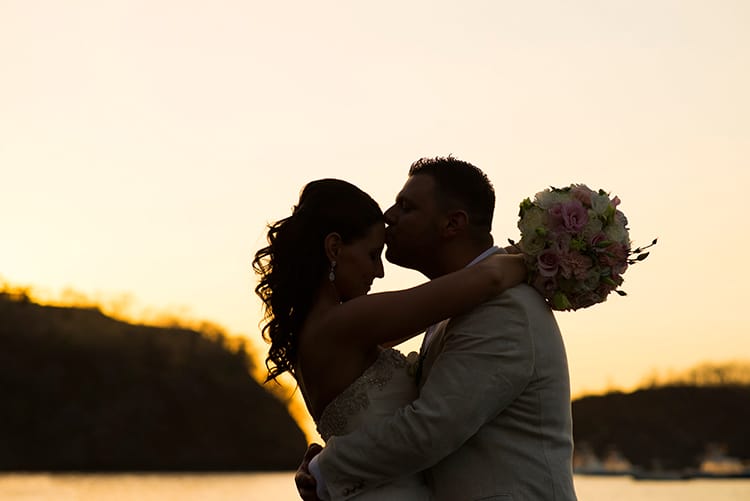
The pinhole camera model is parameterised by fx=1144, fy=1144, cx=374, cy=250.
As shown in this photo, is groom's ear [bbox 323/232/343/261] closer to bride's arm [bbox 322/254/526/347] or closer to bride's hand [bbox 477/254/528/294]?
bride's arm [bbox 322/254/526/347]

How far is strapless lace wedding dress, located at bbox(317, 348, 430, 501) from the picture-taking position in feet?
16.5

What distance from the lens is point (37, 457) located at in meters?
151

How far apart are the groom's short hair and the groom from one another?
1.87 feet

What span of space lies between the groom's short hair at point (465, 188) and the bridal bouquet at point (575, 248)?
12.3 inches

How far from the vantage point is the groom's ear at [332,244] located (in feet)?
17.3

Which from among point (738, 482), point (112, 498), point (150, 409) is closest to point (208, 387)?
point (150, 409)

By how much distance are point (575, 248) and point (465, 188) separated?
697 mm

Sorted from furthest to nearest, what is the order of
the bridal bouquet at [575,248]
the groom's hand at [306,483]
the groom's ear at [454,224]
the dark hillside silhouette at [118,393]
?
the dark hillside silhouette at [118,393] → the groom's ear at [454,224] → the groom's hand at [306,483] → the bridal bouquet at [575,248]

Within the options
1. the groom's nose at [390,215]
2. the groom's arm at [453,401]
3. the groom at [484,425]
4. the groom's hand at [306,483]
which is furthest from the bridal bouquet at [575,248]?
the groom's hand at [306,483]

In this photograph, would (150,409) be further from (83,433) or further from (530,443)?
(530,443)

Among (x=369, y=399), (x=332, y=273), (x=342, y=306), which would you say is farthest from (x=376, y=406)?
A: (x=332, y=273)

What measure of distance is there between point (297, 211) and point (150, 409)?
146701 mm

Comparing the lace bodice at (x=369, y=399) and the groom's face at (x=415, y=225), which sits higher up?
the groom's face at (x=415, y=225)

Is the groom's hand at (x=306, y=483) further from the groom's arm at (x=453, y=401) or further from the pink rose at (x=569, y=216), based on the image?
the pink rose at (x=569, y=216)
